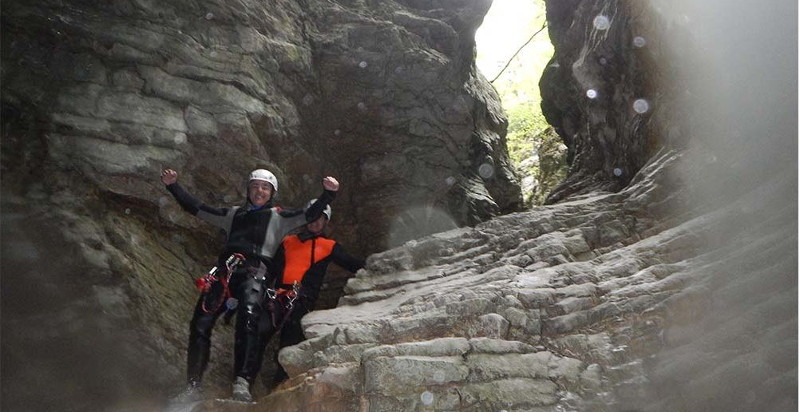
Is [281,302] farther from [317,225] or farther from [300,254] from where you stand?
[317,225]

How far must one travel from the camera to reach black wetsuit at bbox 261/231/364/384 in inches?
301

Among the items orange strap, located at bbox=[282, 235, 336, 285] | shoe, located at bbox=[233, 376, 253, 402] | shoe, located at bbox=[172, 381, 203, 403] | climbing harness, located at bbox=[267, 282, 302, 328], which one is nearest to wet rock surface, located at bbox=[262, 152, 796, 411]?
shoe, located at bbox=[233, 376, 253, 402]

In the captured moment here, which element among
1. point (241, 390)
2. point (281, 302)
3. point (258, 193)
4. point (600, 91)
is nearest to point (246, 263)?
point (281, 302)

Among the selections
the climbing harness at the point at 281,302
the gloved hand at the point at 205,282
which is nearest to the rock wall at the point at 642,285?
the climbing harness at the point at 281,302

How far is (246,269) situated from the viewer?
7082 mm

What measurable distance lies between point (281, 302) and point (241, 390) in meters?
1.54

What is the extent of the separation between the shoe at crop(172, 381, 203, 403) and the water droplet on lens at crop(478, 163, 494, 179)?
27.1ft

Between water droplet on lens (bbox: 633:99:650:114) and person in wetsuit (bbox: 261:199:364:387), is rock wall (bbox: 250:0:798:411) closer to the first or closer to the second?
water droplet on lens (bbox: 633:99:650:114)

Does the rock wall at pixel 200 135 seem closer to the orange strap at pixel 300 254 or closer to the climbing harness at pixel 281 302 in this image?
the climbing harness at pixel 281 302

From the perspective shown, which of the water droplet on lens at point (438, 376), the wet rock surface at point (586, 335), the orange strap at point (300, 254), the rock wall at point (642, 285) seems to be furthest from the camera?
the orange strap at point (300, 254)

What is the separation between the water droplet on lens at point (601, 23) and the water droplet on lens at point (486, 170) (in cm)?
377

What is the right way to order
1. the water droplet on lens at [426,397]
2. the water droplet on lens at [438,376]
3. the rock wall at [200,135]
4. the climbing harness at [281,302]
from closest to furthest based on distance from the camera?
the water droplet on lens at [426,397], the water droplet on lens at [438,376], the climbing harness at [281,302], the rock wall at [200,135]

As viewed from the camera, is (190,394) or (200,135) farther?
(200,135)

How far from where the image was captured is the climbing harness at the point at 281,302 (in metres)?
7.14
